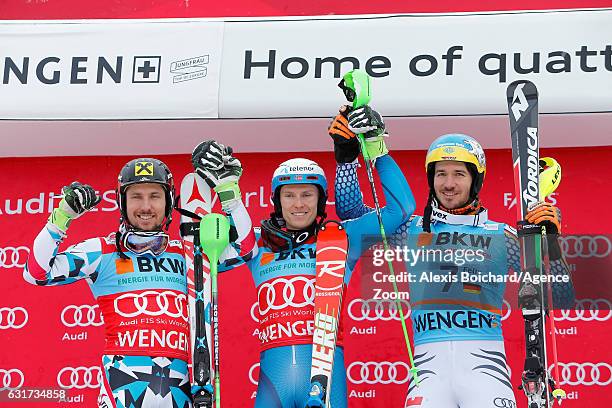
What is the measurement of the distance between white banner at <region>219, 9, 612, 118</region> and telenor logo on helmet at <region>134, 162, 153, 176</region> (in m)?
1.19

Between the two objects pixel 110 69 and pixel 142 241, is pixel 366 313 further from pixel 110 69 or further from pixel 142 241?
pixel 110 69

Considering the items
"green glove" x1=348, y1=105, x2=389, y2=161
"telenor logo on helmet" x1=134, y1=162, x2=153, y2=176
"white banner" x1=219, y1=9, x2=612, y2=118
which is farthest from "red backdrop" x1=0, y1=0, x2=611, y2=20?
"telenor logo on helmet" x1=134, y1=162, x2=153, y2=176

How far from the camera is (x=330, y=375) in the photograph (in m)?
5.18

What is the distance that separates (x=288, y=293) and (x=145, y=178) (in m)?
1.07

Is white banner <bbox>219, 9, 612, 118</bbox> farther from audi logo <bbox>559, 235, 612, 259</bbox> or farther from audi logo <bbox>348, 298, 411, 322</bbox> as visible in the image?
audi logo <bbox>348, 298, 411, 322</bbox>

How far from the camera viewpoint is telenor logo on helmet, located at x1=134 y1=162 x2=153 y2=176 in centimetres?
558

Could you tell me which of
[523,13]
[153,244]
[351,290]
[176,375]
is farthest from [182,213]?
[523,13]

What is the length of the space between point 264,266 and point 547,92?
7.63 feet

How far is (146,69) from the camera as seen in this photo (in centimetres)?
684

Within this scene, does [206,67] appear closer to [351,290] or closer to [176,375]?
[351,290]

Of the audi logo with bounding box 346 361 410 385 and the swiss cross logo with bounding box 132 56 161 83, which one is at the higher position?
the swiss cross logo with bounding box 132 56 161 83

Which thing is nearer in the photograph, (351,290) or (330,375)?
(330,375)

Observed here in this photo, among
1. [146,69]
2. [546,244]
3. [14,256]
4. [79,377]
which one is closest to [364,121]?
[546,244]

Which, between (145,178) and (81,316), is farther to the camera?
(81,316)
